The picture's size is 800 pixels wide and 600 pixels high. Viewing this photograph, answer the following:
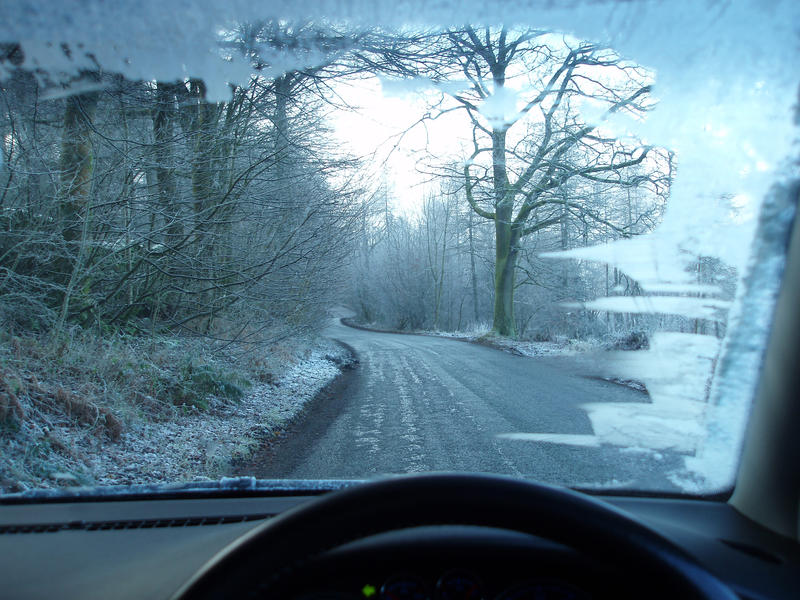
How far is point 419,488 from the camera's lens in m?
1.32

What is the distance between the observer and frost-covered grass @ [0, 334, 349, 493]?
12.0ft

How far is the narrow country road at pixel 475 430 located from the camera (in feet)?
9.65

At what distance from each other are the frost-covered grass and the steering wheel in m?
2.24

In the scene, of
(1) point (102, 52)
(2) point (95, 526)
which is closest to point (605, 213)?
(2) point (95, 526)

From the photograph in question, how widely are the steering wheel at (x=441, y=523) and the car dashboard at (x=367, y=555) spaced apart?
40 mm

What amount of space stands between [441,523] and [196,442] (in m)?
3.88

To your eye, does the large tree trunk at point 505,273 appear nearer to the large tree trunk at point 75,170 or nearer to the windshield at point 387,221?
the windshield at point 387,221

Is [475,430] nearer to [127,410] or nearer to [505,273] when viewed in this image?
[505,273]

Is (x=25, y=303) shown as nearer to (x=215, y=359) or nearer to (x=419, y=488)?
(x=215, y=359)

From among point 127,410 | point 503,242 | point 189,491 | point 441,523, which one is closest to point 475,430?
point 503,242

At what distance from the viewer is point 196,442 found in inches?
183

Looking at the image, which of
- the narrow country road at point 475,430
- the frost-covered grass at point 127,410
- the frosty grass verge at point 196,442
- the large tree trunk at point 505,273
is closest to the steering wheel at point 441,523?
the narrow country road at point 475,430

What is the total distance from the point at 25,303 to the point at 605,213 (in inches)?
240

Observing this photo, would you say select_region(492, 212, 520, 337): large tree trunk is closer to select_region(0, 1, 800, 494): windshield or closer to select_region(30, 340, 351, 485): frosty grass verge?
select_region(0, 1, 800, 494): windshield
